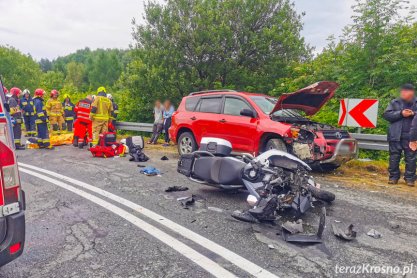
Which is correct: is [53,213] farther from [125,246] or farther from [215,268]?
[215,268]

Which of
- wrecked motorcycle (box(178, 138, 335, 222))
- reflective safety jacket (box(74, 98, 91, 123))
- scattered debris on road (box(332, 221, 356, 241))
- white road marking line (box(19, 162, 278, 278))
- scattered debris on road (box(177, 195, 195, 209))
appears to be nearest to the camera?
white road marking line (box(19, 162, 278, 278))

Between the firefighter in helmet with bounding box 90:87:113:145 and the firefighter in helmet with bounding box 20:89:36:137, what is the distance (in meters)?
2.65

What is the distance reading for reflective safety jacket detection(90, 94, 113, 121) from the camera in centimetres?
975

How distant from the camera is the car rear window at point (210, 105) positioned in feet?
25.8

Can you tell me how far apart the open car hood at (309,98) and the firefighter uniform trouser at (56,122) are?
10547 millimetres

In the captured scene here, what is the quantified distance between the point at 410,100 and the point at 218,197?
13.4ft

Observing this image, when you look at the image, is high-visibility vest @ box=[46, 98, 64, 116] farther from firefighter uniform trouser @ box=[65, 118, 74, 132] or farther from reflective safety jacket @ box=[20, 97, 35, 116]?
firefighter uniform trouser @ box=[65, 118, 74, 132]

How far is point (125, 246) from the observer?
10.6 ft

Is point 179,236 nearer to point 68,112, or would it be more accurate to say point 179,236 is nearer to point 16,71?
point 68,112

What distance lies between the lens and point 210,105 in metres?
8.05

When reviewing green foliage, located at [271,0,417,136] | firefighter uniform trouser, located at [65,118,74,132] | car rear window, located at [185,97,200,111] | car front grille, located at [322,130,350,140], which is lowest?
firefighter uniform trouser, located at [65,118,74,132]

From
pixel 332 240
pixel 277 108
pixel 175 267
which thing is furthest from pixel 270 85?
pixel 175 267

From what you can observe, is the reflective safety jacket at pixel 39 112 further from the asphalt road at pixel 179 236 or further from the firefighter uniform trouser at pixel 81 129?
the asphalt road at pixel 179 236

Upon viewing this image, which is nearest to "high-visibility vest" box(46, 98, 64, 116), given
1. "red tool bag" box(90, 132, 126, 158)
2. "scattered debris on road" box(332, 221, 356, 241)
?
"red tool bag" box(90, 132, 126, 158)
